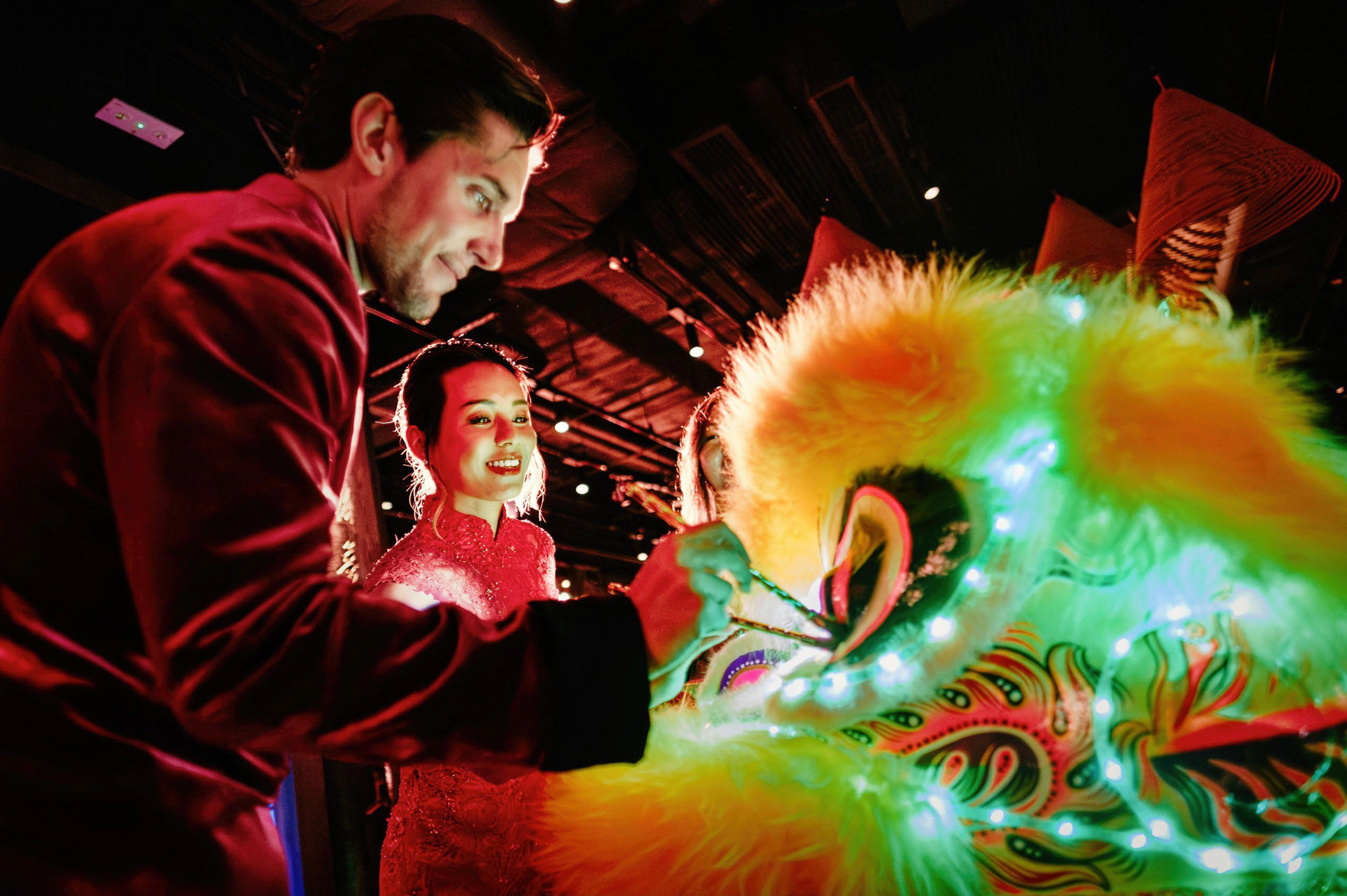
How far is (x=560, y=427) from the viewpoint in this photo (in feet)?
22.5

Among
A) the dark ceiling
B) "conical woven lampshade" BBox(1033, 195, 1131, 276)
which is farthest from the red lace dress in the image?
"conical woven lampshade" BBox(1033, 195, 1131, 276)

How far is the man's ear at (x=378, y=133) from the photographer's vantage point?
0.89 m

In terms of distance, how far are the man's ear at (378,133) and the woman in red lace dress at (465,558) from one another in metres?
0.82

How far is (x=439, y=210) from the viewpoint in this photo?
0.89 metres

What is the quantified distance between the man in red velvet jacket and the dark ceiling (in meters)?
2.26

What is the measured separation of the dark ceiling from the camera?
2.52 meters

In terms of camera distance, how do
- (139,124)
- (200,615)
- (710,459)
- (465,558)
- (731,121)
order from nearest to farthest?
1. (200,615)
2. (465,558)
3. (710,459)
4. (139,124)
5. (731,121)

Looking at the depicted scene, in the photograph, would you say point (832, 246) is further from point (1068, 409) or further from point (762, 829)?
point (762, 829)

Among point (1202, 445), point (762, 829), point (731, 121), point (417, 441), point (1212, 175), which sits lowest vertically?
point (762, 829)

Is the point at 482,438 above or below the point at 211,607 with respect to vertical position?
above

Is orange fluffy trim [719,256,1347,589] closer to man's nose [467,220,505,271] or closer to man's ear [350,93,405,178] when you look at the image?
man's nose [467,220,505,271]

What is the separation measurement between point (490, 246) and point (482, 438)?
0.80m

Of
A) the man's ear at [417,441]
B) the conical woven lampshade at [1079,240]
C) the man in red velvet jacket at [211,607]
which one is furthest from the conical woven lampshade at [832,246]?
the man in red velvet jacket at [211,607]

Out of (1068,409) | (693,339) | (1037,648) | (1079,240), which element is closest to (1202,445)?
(1068,409)
